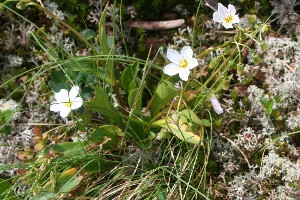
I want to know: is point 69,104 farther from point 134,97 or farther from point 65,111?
point 134,97

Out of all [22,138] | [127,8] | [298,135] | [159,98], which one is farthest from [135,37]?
[298,135]

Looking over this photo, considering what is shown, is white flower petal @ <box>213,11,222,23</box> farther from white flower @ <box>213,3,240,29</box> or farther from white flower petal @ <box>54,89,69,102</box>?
white flower petal @ <box>54,89,69,102</box>

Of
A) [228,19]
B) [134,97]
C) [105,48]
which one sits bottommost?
[134,97]

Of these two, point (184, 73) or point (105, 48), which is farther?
point (105, 48)

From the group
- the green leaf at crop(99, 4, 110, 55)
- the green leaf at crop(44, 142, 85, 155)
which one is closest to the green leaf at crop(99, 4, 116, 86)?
the green leaf at crop(99, 4, 110, 55)

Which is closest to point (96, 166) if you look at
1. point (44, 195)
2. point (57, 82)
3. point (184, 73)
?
point (44, 195)

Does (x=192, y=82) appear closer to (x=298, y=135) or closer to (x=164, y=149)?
(x=164, y=149)

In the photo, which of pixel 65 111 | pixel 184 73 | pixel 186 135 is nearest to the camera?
pixel 184 73
